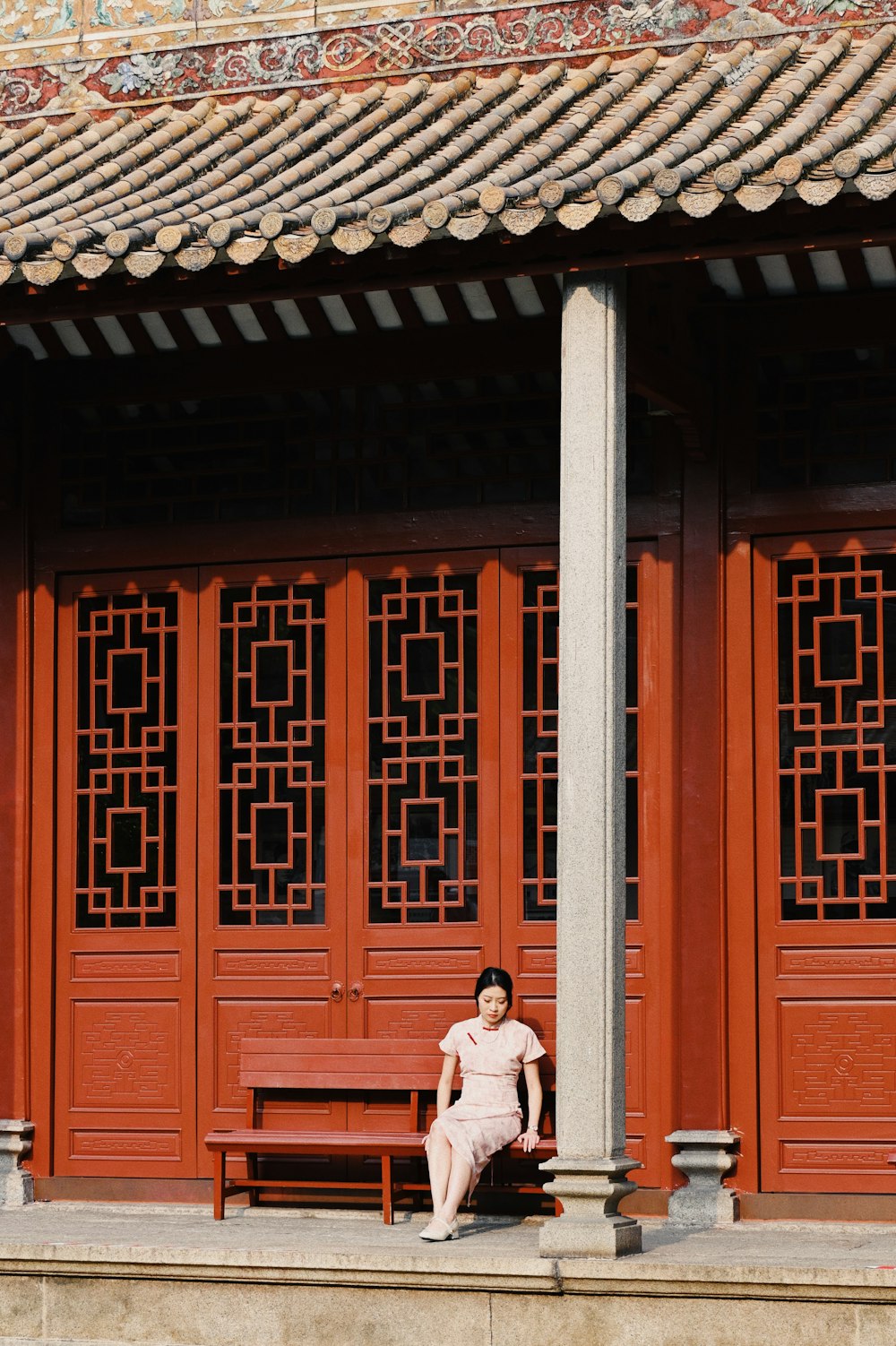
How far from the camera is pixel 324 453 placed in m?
10.3

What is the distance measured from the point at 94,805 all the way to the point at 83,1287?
267cm

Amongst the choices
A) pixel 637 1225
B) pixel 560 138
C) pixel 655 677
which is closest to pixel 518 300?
pixel 560 138

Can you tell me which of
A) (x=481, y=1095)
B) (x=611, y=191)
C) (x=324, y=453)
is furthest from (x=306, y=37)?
(x=481, y=1095)

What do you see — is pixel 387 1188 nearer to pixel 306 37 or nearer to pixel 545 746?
pixel 545 746

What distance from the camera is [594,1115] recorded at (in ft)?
26.3

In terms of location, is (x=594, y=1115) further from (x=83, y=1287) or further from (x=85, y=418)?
(x=85, y=418)

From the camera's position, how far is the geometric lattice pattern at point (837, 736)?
30.7ft

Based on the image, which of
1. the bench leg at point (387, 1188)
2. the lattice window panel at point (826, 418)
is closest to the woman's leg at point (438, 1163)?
the bench leg at point (387, 1188)

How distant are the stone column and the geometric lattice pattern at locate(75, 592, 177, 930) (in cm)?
280

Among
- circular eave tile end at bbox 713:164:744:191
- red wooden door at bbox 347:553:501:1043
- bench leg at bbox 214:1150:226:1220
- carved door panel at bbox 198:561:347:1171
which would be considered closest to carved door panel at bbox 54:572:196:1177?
carved door panel at bbox 198:561:347:1171

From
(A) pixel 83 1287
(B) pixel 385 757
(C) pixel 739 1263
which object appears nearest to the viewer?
(C) pixel 739 1263

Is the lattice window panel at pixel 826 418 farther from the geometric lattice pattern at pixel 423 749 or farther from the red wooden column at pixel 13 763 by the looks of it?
the red wooden column at pixel 13 763

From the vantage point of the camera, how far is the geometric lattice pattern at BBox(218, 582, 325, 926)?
10125mm

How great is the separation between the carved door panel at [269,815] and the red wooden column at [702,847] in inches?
63.2
